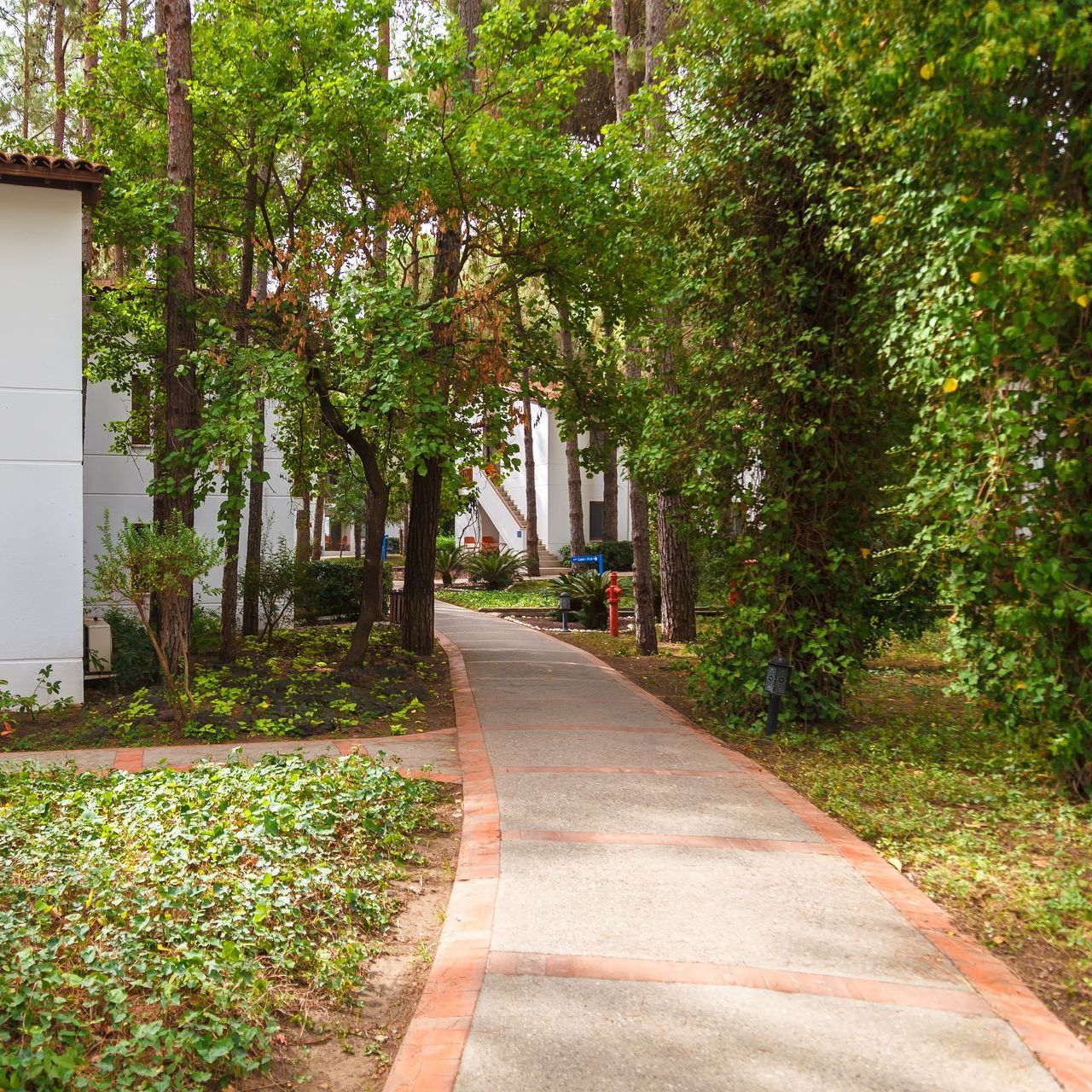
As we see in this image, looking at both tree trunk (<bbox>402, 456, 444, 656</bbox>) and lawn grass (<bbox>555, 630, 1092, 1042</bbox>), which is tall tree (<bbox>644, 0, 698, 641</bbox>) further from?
lawn grass (<bbox>555, 630, 1092, 1042</bbox>)

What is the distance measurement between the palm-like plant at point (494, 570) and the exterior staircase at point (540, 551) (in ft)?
8.03

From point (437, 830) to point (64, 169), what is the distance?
26.2 feet

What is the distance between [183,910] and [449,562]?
91.7 ft

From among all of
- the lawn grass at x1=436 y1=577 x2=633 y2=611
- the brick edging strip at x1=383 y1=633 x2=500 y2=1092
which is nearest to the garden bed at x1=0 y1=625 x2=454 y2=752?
the brick edging strip at x1=383 y1=633 x2=500 y2=1092

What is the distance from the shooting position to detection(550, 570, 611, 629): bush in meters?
21.1

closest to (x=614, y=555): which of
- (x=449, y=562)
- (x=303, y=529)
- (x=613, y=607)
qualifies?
(x=449, y=562)

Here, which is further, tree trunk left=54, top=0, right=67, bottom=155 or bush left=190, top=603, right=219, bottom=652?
tree trunk left=54, top=0, right=67, bottom=155

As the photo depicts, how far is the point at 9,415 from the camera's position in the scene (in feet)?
35.9

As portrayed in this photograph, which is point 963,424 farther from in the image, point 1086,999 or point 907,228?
point 1086,999

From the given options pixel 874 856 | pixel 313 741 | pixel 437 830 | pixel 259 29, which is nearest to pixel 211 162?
pixel 259 29

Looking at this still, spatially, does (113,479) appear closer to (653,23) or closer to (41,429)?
(41,429)

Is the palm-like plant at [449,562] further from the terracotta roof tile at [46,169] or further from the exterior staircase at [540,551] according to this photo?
the terracotta roof tile at [46,169]

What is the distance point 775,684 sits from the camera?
9242 mm

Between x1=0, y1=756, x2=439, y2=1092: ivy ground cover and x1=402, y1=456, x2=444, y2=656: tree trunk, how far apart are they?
778 centimetres
